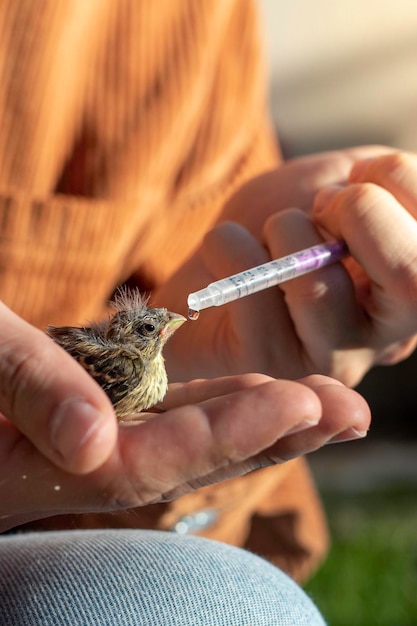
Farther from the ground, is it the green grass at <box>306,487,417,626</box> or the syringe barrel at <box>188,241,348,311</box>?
the syringe barrel at <box>188,241,348,311</box>

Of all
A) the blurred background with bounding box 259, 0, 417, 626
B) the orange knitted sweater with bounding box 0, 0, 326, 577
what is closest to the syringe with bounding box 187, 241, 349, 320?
the orange knitted sweater with bounding box 0, 0, 326, 577

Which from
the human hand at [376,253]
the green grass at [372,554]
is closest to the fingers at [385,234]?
the human hand at [376,253]

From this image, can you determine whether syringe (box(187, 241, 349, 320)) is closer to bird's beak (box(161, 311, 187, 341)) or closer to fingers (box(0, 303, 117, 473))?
bird's beak (box(161, 311, 187, 341))

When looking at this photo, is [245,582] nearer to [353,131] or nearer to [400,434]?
[400,434]

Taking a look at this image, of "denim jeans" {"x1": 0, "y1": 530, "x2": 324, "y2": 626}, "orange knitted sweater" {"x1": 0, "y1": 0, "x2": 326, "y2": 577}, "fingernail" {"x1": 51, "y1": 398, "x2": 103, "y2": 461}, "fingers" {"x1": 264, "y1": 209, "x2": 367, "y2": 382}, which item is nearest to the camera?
"fingernail" {"x1": 51, "y1": 398, "x2": 103, "y2": 461}

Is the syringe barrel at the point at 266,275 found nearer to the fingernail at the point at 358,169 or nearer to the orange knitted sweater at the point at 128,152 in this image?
the fingernail at the point at 358,169

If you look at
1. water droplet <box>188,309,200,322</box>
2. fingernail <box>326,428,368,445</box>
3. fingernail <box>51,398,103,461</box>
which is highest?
fingernail <box>51,398,103,461</box>

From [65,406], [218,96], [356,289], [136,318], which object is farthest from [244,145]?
[65,406]
